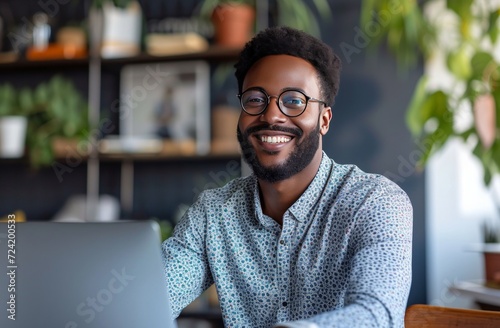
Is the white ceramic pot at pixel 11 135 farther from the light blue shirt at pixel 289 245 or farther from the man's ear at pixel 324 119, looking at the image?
the man's ear at pixel 324 119

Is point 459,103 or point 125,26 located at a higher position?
point 125,26

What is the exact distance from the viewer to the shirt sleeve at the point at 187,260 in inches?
61.4

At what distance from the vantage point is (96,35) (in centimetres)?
386

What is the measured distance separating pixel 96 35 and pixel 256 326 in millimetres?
2684

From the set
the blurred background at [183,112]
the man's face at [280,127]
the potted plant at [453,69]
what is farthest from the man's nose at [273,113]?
the blurred background at [183,112]

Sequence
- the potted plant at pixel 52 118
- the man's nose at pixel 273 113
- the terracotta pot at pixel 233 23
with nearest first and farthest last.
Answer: the man's nose at pixel 273 113 < the terracotta pot at pixel 233 23 < the potted plant at pixel 52 118

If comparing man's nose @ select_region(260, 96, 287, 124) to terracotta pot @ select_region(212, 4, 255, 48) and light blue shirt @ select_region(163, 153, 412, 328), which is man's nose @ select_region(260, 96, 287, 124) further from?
terracotta pot @ select_region(212, 4, 255, 48)

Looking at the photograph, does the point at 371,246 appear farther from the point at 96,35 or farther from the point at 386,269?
the point at 96,35

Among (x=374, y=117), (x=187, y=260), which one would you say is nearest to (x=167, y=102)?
(x=374, y=117)

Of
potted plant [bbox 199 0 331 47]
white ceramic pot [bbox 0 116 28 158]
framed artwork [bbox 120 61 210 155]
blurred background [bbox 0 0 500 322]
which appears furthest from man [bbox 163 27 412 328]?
white ceramic pot [bbox 0 116 28 158]

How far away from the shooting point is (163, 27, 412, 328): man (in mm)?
1447

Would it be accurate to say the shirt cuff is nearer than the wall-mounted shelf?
Yes

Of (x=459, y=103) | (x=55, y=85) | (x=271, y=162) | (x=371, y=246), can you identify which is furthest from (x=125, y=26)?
(x=371, y=246)

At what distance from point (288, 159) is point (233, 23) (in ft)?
7.24
